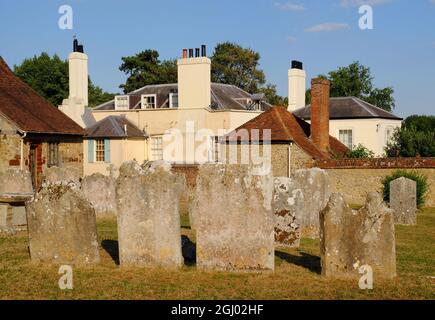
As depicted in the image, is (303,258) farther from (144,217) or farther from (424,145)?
(424,145)

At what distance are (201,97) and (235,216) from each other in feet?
98.2

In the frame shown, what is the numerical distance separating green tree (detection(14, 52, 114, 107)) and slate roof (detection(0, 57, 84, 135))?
32.8 m

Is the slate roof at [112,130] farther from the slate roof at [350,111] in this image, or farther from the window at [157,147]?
the slate roof at [350,111]

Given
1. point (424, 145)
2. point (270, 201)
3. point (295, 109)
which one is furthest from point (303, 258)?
point (295, 109)

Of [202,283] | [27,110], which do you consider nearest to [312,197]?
[202,283]

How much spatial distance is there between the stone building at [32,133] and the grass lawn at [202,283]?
57.8 ft

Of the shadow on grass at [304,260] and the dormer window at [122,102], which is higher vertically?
the dormer window at [122,102]

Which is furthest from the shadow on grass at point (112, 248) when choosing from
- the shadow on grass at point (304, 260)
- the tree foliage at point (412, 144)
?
the tree foliage at point (412, 144)

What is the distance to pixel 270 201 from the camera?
12.6 metres

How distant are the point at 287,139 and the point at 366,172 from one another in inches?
167

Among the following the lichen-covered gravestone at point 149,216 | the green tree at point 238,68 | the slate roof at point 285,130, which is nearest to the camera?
the lichen-covered gravestone at point 149,216

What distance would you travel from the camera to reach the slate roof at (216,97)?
1745 inches

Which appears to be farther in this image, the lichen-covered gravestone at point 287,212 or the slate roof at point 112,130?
the slate roof at point 112,130

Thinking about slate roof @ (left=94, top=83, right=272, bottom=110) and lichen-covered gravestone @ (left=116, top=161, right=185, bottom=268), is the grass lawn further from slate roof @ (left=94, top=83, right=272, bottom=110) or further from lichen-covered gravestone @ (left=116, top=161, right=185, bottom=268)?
slate roof @ (left=94, top=83, right=272, bottom=110)
